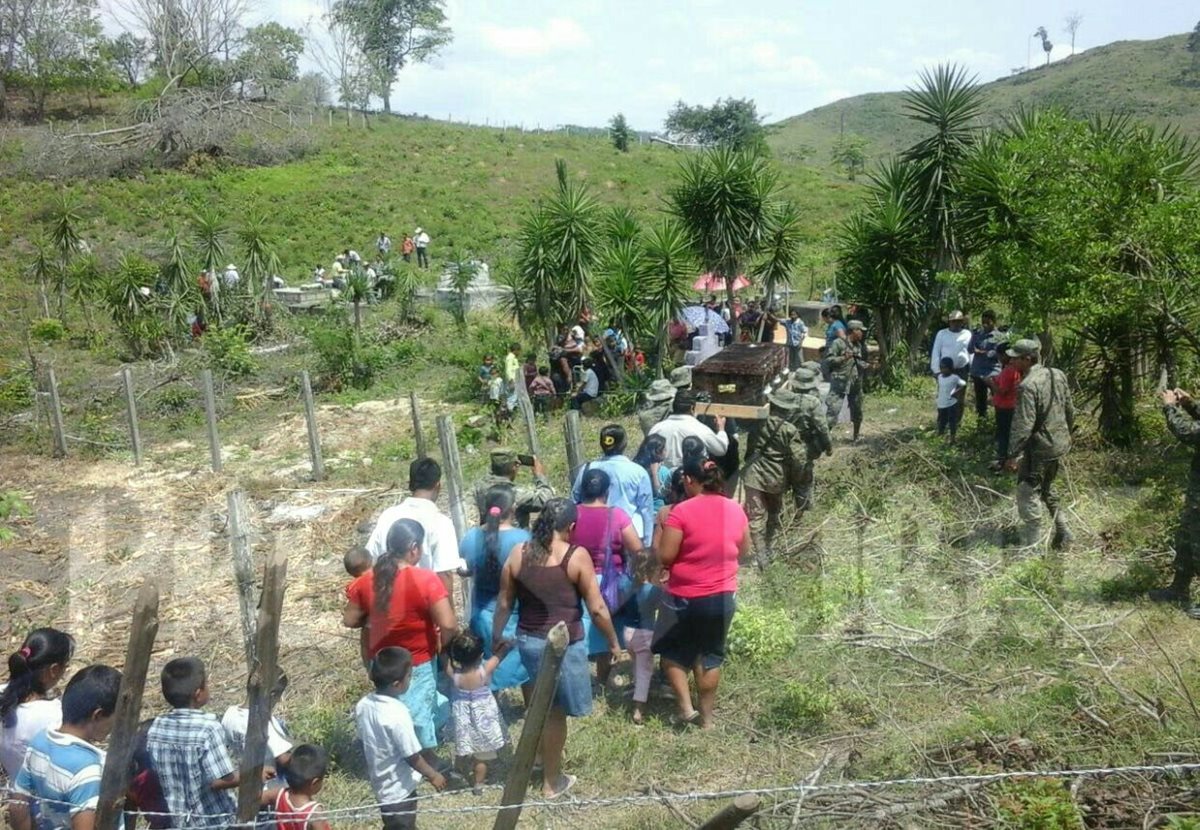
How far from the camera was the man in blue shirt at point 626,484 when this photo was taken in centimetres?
559

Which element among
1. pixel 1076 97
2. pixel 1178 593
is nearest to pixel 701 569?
pixel 1178 593

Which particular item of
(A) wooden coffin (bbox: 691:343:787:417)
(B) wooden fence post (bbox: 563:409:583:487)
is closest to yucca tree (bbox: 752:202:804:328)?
(A) wooden coffin (bbox: 691:343:787:417)

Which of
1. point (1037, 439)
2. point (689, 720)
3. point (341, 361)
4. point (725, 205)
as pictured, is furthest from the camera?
point (341, 361)

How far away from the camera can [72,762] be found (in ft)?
11.2

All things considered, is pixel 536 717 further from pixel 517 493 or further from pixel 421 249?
pixel 421 249

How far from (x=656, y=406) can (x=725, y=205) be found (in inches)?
284

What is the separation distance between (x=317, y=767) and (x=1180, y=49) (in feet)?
225

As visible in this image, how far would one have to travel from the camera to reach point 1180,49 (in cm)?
5791

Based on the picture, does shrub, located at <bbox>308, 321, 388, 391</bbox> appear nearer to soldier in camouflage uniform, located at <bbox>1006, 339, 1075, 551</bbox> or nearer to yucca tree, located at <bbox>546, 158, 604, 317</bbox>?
yucca tree, located at <bbox>546, 158, 604, 317</bbox>

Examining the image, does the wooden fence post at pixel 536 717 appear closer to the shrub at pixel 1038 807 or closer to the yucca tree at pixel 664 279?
the shrub at pixel 1038 807

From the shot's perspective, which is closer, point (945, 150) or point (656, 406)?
point (656, 406)

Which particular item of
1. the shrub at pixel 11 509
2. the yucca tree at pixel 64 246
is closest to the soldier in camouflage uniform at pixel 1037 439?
the shrub at pixel 11 509

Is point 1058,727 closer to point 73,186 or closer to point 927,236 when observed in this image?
point 927,236

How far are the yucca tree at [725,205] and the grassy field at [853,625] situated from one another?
357cm
